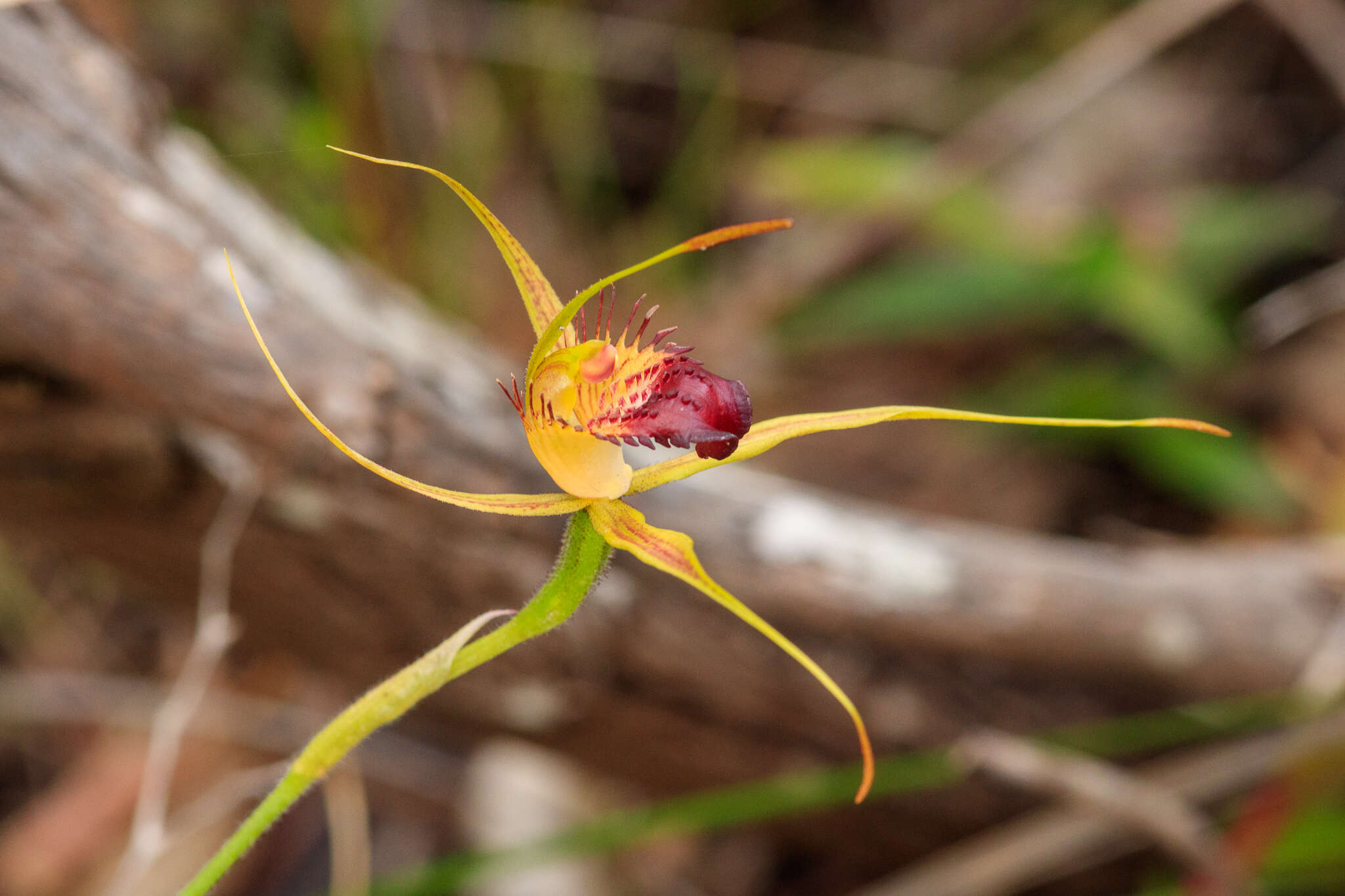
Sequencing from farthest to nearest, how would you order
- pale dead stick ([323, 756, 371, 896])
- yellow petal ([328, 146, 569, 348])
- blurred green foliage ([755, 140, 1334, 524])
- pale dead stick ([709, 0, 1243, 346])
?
pale dead stick ([709, 0, 1243, 346]), blurred green foliage ([755, 140, 1334, 524]), pale dead stick ([323, 756, 371, 896]), yellow petal ([328, 146, 569, 348])

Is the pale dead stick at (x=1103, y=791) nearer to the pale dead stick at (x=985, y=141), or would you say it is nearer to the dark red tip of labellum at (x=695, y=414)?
the dark red tip of labellum at (x=695, y=414)

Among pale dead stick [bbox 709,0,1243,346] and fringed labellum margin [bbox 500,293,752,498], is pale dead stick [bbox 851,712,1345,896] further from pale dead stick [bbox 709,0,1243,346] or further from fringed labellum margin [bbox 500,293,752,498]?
pale dead stick [bbox 709,0,1243,346]

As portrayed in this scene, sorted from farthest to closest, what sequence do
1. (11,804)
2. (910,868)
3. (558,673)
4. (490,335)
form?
(490,335)
(11,804)
(910,868)
(558,673)

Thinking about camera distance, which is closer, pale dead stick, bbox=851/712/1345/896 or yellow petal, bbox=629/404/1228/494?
yellow petal, bbox=629/404/1228/494

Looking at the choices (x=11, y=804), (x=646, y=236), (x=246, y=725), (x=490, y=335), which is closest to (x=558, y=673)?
(x=246, y=725)

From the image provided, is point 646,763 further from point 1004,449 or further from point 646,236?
point 646,236

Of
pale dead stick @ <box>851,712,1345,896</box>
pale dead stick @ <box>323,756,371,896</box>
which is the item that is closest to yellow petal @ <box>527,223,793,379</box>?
pale dead stick @ <box>323,756,371,896</box>
